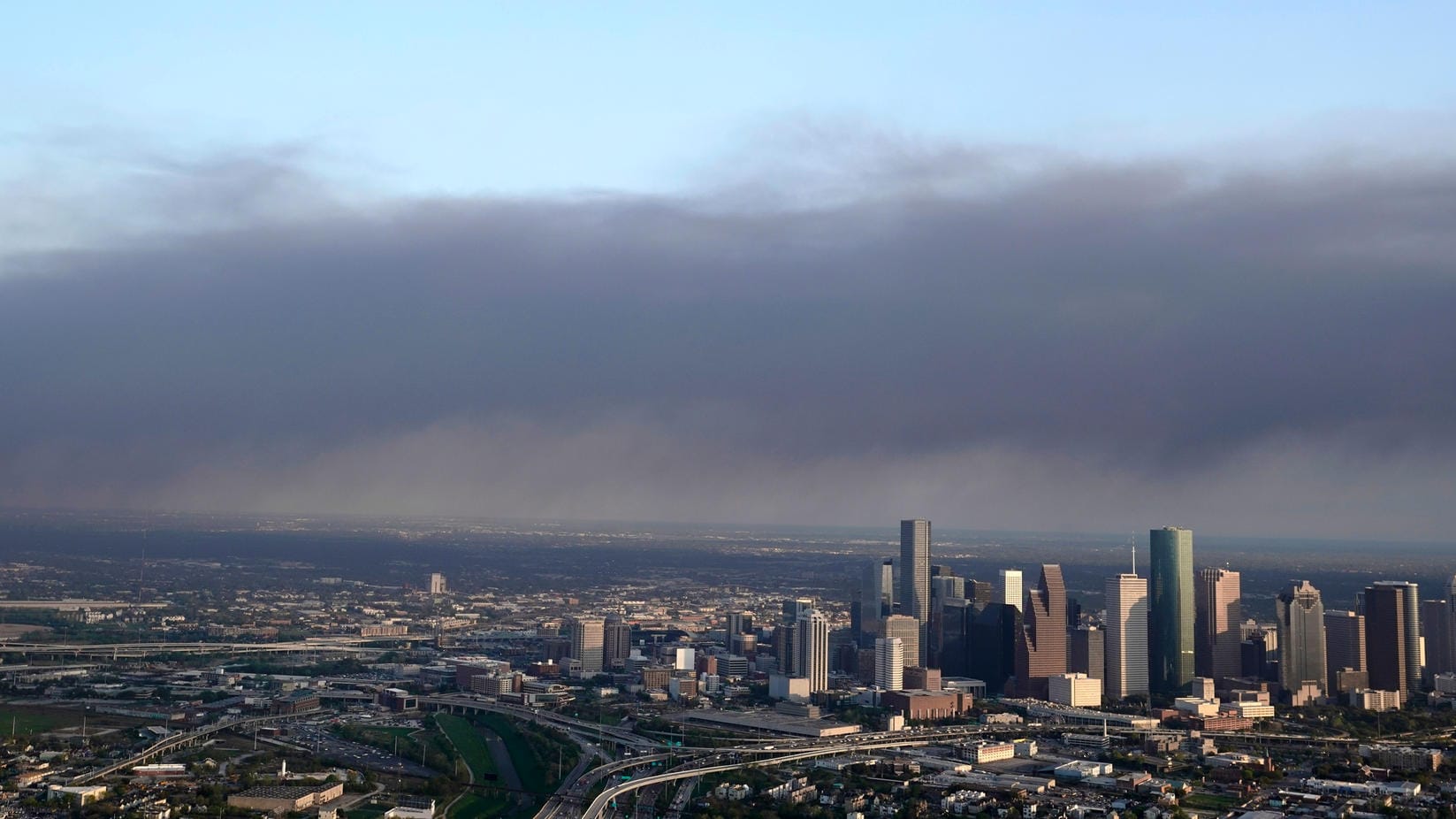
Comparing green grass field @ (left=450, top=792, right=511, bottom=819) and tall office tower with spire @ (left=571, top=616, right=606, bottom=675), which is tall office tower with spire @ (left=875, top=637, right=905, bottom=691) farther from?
green grass field @ (left=450, top=792, right=511, bottom=819)

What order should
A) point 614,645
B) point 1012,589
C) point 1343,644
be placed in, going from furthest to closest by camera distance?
1. point 1012,589
2. point 614,645
3. point 1343,644

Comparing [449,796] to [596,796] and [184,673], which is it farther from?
[184,673]

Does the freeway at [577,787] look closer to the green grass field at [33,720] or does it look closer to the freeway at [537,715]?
the freeway at [537,715]

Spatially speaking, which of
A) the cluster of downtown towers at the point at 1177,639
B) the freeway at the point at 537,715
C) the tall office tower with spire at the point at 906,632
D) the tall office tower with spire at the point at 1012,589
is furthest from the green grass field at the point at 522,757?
the tall office tower with spire at the point at 1012,589

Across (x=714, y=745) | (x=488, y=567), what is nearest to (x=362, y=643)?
(x=714, y=745)

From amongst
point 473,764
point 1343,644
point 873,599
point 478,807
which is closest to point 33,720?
point 473,764

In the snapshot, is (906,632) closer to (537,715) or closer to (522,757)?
(537,715)

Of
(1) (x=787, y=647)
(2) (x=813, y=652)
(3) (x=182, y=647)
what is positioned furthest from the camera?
(3) (x=182, y=647)
